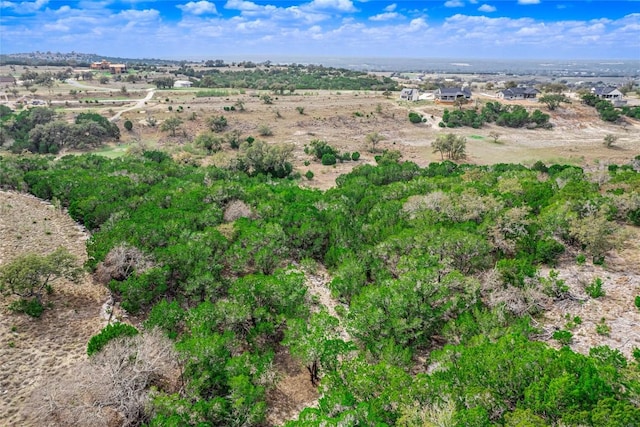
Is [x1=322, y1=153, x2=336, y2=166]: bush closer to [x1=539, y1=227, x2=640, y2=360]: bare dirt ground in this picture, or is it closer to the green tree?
[x1=539, y1=227, x2=640, y2=360]: bare dirt ground

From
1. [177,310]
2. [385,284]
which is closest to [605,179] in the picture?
[385,284]

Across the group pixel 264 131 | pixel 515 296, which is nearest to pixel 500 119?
pixel 264 131

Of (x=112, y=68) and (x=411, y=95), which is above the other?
(x=112, y=68)

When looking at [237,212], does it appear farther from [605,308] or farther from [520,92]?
[520,92]

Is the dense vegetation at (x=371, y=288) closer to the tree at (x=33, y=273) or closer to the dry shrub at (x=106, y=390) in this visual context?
the dry shrub at (x=106, y=390)

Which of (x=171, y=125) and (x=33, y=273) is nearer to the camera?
(x=33, y=273)

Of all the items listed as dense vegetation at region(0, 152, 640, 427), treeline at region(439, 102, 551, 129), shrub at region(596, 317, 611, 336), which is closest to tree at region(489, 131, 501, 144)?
treeline at region(439, 102, 551, 129)

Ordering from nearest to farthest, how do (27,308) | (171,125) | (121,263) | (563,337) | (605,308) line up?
(563,337) → (605,308) → (27,308) → (121,263) → (171,125)
